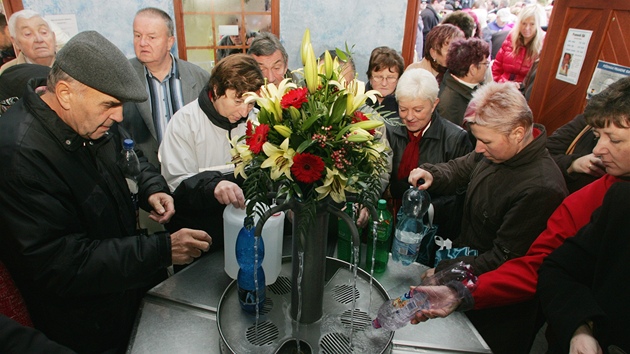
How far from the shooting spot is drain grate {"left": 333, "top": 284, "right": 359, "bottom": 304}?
1690mm

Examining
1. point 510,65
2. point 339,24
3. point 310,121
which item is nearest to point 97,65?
point 310,121

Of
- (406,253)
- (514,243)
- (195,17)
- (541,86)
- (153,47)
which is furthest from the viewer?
(195,17)

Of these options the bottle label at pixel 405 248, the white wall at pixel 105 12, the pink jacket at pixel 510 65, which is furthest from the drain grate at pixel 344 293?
the pink jacket at pixel 510 65

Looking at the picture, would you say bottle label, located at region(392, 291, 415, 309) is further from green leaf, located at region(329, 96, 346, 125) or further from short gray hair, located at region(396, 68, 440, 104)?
short gray hair, located at region(396, 68, 440, 104)

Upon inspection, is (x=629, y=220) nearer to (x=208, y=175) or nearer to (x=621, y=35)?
(x=208, y=175)

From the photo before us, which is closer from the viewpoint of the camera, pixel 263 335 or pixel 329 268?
pixel 263 335

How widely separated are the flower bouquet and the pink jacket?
4.34 meters

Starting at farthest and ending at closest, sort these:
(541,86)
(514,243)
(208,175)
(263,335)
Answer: (541,86), (208,175), (514,243), (263,335)

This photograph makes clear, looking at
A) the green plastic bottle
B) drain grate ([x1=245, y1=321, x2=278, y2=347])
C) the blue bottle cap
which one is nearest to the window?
the blue bottle cap

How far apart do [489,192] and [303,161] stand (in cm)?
124

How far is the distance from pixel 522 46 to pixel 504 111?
354 cm

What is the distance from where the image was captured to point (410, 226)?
7.75ft

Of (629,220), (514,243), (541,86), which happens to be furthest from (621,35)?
(629,220)

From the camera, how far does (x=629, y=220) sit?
1306 mm
